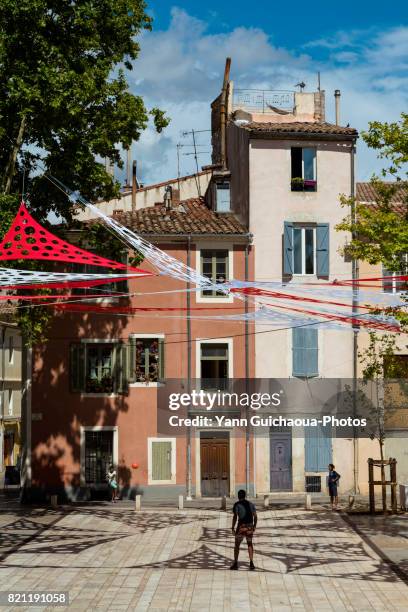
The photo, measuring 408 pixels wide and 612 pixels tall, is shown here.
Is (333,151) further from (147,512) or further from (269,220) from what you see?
A: (147,512)

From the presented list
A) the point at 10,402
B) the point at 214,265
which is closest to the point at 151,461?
the point at 214,265

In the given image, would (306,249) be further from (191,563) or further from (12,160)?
(191,563)

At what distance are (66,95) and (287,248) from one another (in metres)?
13.9

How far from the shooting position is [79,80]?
97.7 ft

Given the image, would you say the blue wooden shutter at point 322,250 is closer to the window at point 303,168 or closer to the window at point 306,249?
the window at point 306,249

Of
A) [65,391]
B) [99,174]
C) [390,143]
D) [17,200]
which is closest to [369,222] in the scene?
[390,143]

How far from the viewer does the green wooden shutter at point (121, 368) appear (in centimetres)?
3909

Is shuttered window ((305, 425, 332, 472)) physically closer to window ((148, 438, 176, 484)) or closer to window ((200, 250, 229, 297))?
window ((148, 438, 176, 484))

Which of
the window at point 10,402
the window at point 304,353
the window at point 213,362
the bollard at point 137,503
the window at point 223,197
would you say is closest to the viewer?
the bollard at point 137,503

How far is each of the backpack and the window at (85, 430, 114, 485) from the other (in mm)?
17283

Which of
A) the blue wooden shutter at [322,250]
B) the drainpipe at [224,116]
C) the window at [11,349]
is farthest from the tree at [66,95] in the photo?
the window at [11,349]

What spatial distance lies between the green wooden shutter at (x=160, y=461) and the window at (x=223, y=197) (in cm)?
1057

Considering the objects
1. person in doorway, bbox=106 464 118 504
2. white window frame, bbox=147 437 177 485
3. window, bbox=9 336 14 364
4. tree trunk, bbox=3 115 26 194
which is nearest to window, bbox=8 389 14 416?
window, bbox=9 336 14 364

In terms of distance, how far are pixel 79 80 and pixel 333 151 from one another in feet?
47.3
